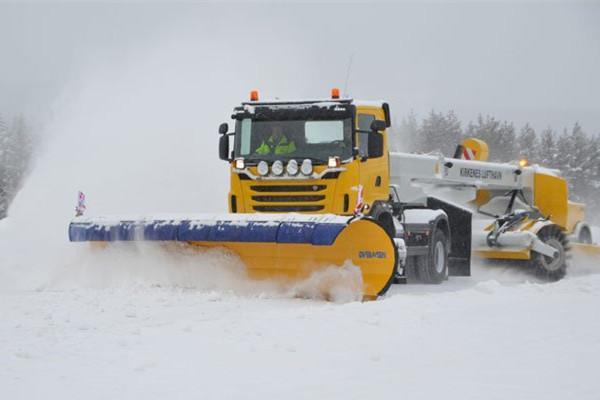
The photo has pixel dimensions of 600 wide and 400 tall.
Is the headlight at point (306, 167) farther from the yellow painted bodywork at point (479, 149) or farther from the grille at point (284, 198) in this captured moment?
the yellow painted bodywork at point (479, 149)

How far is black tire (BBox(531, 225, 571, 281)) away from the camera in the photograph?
13312 millimetres

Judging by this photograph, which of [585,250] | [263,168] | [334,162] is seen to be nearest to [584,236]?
[585,250]

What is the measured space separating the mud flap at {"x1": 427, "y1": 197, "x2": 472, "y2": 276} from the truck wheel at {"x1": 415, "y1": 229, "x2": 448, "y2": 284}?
553mm

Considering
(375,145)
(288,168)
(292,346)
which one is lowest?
(292,346)

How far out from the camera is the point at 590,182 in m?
69.3

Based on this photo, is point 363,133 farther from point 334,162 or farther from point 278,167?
point 278,167

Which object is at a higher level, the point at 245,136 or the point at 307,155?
the point at 245,136

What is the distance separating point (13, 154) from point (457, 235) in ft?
162

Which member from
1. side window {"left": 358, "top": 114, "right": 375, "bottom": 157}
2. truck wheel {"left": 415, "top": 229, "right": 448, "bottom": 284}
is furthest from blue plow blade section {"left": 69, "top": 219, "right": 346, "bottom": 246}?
truck wheel {"left": 415, "top": 229, "right": 448, "bottom": 284}

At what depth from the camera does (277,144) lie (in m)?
10.1

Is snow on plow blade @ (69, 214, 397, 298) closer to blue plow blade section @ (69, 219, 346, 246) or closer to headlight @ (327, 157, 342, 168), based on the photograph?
A: blue plow blade section @ (69, 219, 346, 246)

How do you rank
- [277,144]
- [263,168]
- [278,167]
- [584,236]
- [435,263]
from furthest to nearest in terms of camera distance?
[584,236], [435,263], [277,144], [263,168], [278,167]

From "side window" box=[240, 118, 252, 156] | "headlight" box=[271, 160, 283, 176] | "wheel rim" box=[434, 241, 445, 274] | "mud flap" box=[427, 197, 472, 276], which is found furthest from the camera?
"mud flap" box=[427, 197, 472, 276]

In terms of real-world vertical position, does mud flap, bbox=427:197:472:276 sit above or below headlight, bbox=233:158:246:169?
below
